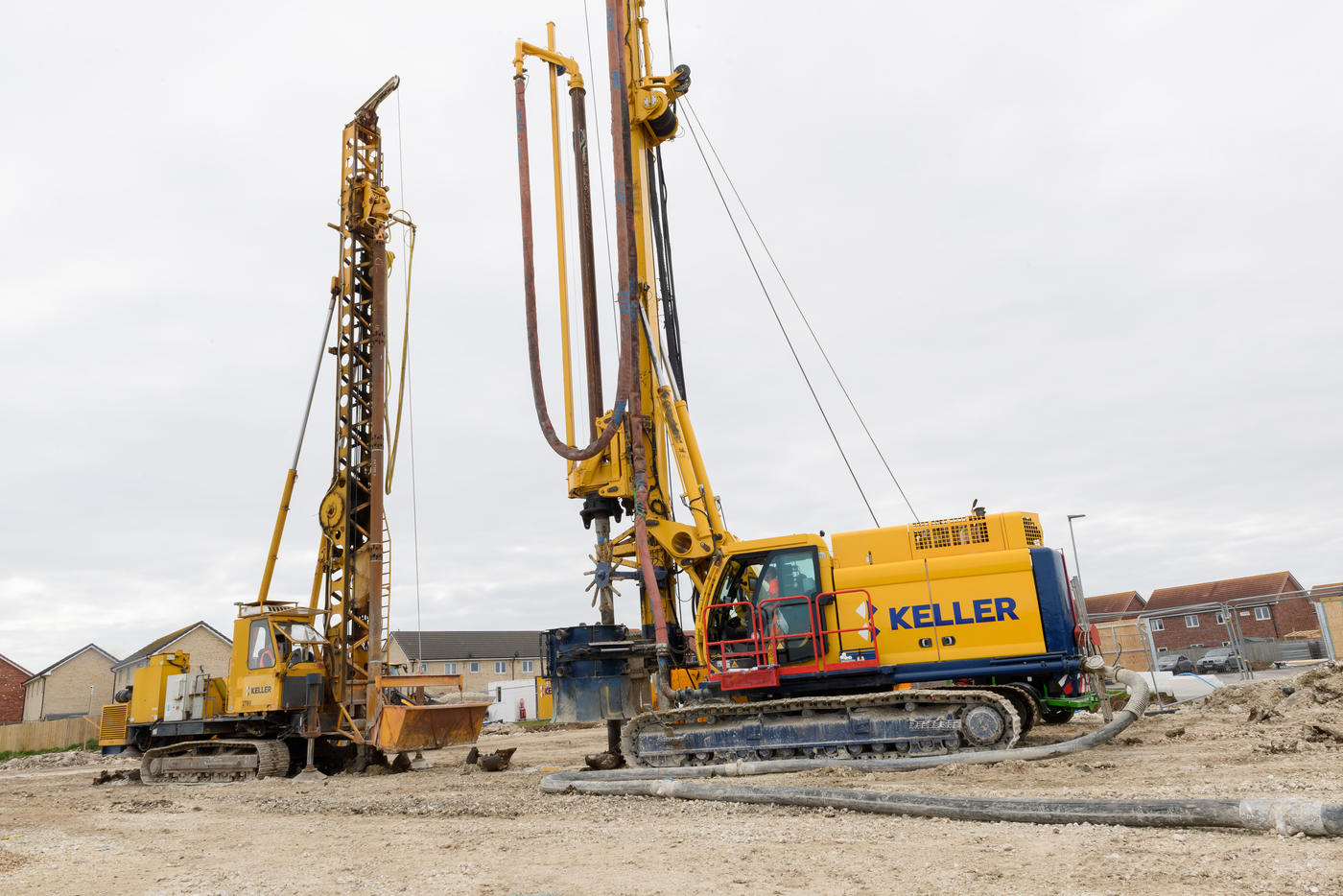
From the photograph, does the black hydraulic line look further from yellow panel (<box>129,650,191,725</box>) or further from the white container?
the white container

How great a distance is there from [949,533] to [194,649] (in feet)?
173

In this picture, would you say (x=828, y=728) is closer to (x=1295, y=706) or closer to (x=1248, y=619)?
(x=1295, y=706)

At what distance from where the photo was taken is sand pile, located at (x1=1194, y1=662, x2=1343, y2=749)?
34.6ft

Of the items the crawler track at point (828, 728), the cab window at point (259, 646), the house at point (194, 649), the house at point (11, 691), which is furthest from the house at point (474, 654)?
the crawler track at point (828, 728)

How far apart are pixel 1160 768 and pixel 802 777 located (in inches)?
143

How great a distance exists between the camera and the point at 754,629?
11938 millimetres

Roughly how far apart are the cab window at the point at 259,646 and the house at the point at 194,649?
38893 millimetres

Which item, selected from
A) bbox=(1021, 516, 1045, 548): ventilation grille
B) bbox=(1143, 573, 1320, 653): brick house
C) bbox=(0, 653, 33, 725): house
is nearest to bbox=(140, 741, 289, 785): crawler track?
bbox=(1021, 516, 1045, 548): ventilation grille

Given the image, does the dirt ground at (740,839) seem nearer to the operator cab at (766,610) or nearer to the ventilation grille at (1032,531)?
the operator cab at (766,610)

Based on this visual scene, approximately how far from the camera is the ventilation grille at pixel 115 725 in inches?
763

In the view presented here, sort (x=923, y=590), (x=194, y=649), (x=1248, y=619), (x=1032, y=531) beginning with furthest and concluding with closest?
(x=1248, y=619) < (x=194, y=649) < (x=1032, y=531) < (x=923, y=590)

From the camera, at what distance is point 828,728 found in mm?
11539

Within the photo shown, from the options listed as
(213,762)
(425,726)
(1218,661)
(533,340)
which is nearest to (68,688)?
(213,762)

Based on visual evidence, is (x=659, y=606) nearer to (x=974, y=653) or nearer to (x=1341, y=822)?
(x=974, y=653)
